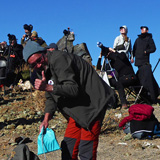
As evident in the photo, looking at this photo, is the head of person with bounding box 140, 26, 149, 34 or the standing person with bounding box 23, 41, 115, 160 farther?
the head of person with bounding box 140, 26, 149, 34

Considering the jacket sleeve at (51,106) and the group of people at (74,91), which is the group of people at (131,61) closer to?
the jacket sleeve at (51,106)

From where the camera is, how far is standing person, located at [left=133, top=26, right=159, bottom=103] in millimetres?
8688

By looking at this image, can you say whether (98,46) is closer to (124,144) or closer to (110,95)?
(124,144)

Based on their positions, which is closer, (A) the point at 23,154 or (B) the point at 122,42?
(A) the point at 23,154

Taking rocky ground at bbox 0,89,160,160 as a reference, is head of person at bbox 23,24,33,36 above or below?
above

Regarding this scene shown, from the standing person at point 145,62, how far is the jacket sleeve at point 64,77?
20.4ft

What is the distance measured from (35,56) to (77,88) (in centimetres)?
47

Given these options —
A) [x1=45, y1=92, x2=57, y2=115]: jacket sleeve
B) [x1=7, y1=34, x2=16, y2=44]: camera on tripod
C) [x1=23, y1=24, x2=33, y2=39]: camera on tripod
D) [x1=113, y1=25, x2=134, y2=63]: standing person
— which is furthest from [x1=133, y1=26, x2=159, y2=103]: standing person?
[x1=45, y1=92, x2=57, y2=115]: jacket sleeve

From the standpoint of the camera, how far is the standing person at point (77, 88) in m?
2.69

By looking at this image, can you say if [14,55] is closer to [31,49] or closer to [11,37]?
[11,37]

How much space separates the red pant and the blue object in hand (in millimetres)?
118

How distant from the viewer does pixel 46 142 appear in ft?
10.4

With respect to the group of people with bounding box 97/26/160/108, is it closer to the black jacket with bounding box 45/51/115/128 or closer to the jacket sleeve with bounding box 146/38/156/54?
the jacket sleeve with bounding box 146/38/156/54

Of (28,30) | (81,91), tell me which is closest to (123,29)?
(28,30)
